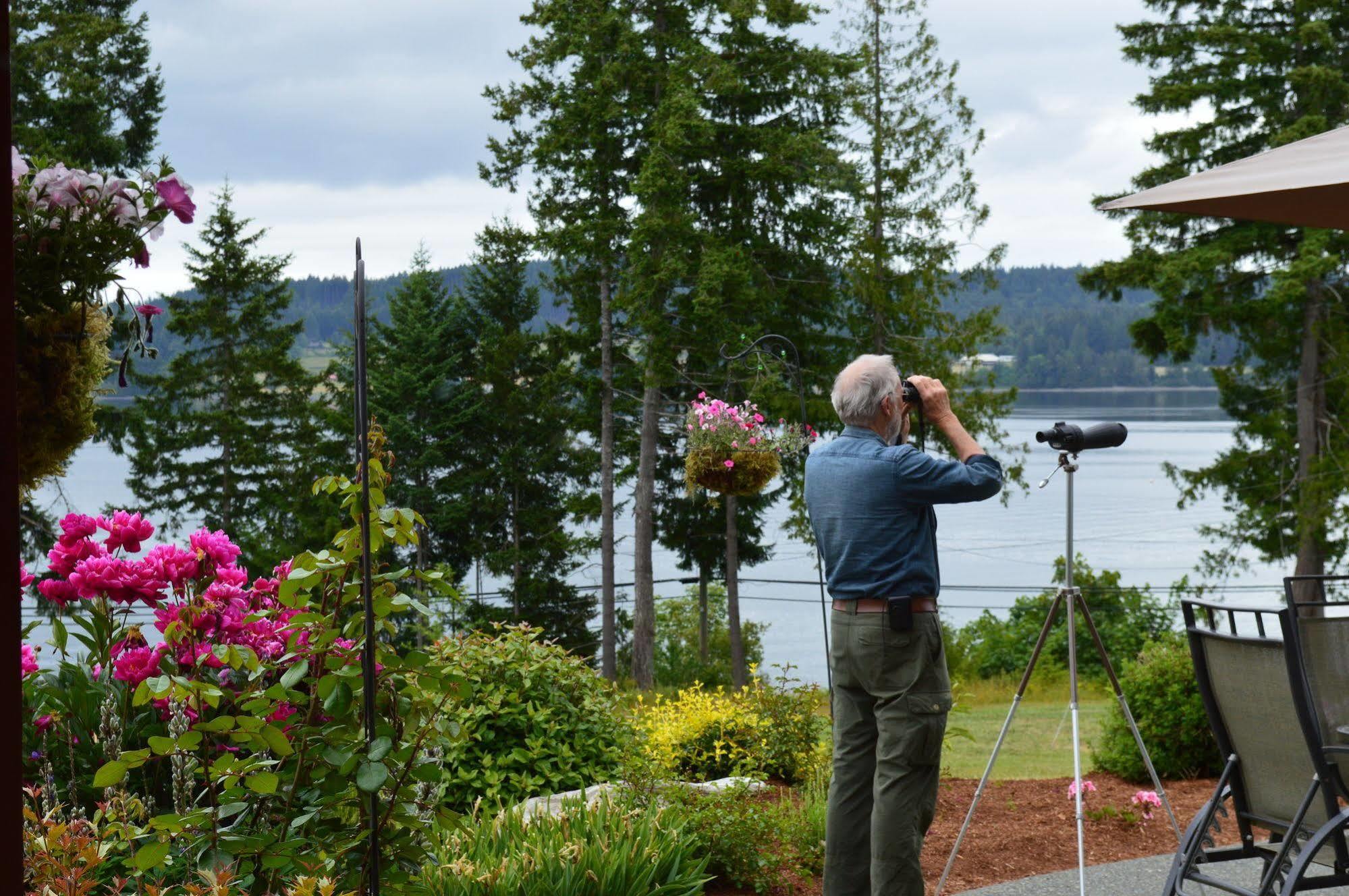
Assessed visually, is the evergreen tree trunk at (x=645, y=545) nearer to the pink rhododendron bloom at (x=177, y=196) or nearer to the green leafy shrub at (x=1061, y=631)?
the green leafy shrub at (x=1061, y=631)

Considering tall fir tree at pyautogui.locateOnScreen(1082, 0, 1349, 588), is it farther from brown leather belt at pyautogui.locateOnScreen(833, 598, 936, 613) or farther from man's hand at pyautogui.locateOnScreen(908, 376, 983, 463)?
brown leather belt at pyautogui.locateOnScreen(833, 598, 936, 613)

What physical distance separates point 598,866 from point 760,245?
17.4 meters

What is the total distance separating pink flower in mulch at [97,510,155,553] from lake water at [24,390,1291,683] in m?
23.6

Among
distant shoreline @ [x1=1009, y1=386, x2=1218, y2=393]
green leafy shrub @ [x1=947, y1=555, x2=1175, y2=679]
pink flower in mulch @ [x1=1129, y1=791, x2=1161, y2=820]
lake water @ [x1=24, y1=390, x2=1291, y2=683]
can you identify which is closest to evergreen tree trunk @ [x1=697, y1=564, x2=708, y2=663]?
green leafy shrub @ [x1=947, y1=555, x2=1175, y2=679]

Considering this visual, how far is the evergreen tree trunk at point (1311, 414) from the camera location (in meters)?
16.1

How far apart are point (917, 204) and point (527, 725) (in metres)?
16.4

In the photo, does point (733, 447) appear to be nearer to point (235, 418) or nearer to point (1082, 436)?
point (1082, 436)

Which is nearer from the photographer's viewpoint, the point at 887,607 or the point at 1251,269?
the point at 887,607

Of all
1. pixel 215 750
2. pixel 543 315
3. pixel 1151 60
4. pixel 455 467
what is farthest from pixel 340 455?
pixel 215 750

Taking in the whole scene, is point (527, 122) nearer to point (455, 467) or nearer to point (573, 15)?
point (573, 15)

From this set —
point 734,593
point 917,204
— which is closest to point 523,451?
point 734,593

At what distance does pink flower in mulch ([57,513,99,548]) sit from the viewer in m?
2.79

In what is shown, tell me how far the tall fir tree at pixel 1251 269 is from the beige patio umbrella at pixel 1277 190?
1324cm

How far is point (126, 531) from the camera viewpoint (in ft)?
9.56
